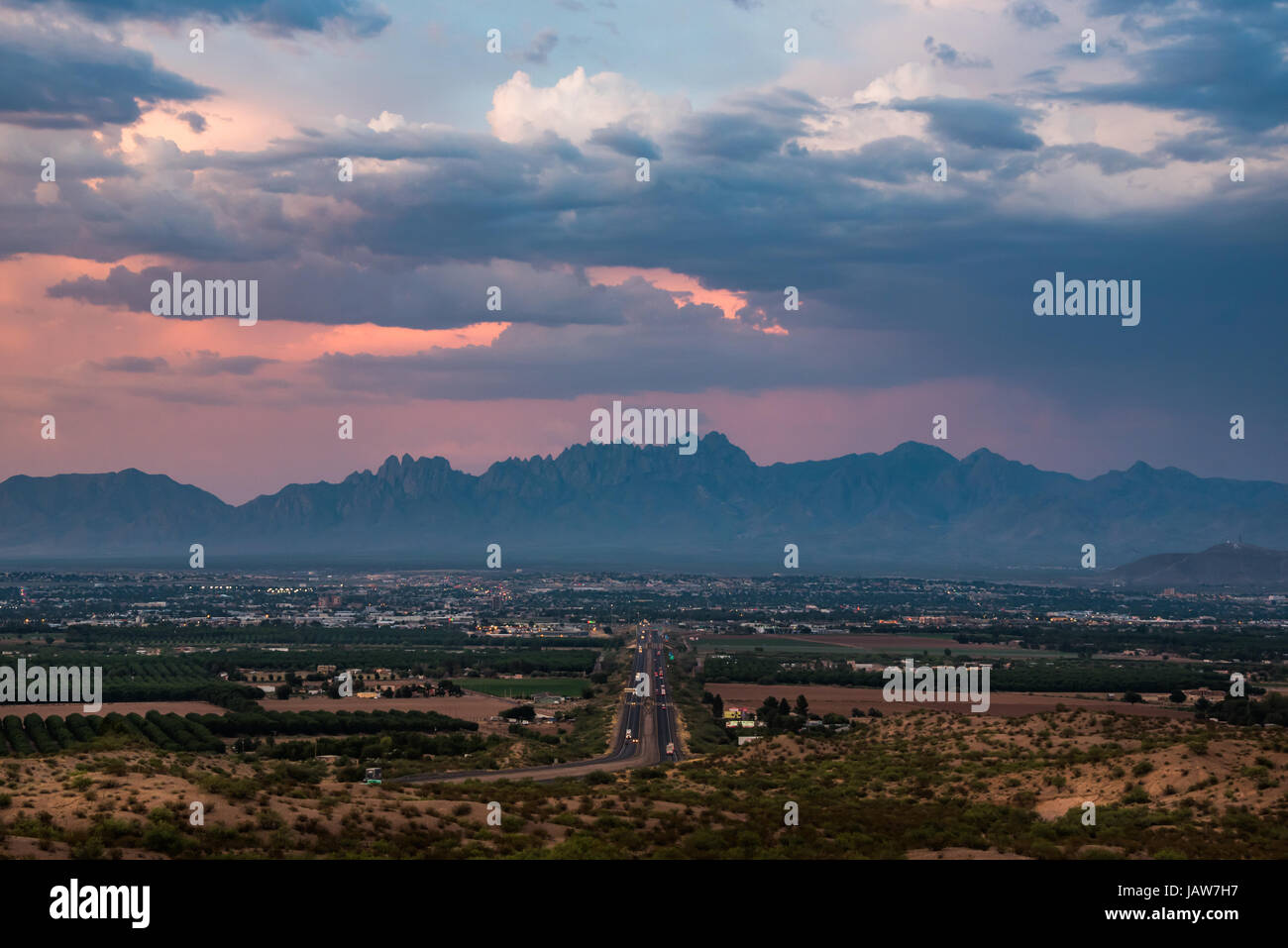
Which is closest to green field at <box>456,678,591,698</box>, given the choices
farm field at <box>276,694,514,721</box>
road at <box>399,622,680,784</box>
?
road at <box>399,622,680,784</box>

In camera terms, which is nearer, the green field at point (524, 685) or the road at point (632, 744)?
the road at point (632, 744)

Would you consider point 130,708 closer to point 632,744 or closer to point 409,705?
point 409,705

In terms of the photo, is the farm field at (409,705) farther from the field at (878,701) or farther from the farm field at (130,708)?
the field at (878,701)

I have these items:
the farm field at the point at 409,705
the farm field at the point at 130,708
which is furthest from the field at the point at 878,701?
the farm field at the point at 130,708
